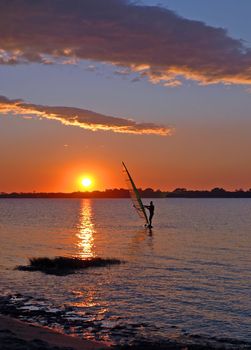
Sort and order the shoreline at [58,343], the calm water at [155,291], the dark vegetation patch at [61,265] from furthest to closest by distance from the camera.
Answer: the dark vegetation patch at [61,265] → the calm water at [155,291] → the shoreline at [58,343]

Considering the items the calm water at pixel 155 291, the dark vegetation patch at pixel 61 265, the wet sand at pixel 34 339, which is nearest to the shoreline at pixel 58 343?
the wet sand at pixel 34 339

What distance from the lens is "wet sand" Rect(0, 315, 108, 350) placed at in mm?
13315

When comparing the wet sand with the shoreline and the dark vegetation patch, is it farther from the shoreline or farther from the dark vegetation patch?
the dark vegetation patch

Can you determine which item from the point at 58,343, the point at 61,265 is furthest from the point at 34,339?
the point at 61,265

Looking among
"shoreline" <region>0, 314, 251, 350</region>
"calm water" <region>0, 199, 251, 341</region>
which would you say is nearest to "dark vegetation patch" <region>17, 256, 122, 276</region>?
"calm water" <region>0, 199, 251, 341</region>

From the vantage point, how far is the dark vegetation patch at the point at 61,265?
2928cm

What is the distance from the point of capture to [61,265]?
1206 inches

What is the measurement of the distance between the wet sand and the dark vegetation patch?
12.0m

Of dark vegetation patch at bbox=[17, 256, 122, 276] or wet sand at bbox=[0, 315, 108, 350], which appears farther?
dark vegetation patch at bbox=[17, 256, 122, 276]

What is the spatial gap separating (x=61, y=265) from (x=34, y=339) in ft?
53.5

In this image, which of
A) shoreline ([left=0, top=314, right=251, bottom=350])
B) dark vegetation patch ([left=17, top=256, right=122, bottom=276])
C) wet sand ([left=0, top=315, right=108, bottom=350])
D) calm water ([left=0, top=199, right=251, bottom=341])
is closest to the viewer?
wet sand ([left=0, top=315, right=108, bottom=350])

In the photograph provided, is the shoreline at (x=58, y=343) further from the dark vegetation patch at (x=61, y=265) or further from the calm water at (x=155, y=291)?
the dark vegetation patch at (x=61, y=265)

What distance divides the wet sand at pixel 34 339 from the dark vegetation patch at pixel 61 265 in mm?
11961

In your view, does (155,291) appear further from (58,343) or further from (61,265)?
(58,343)
